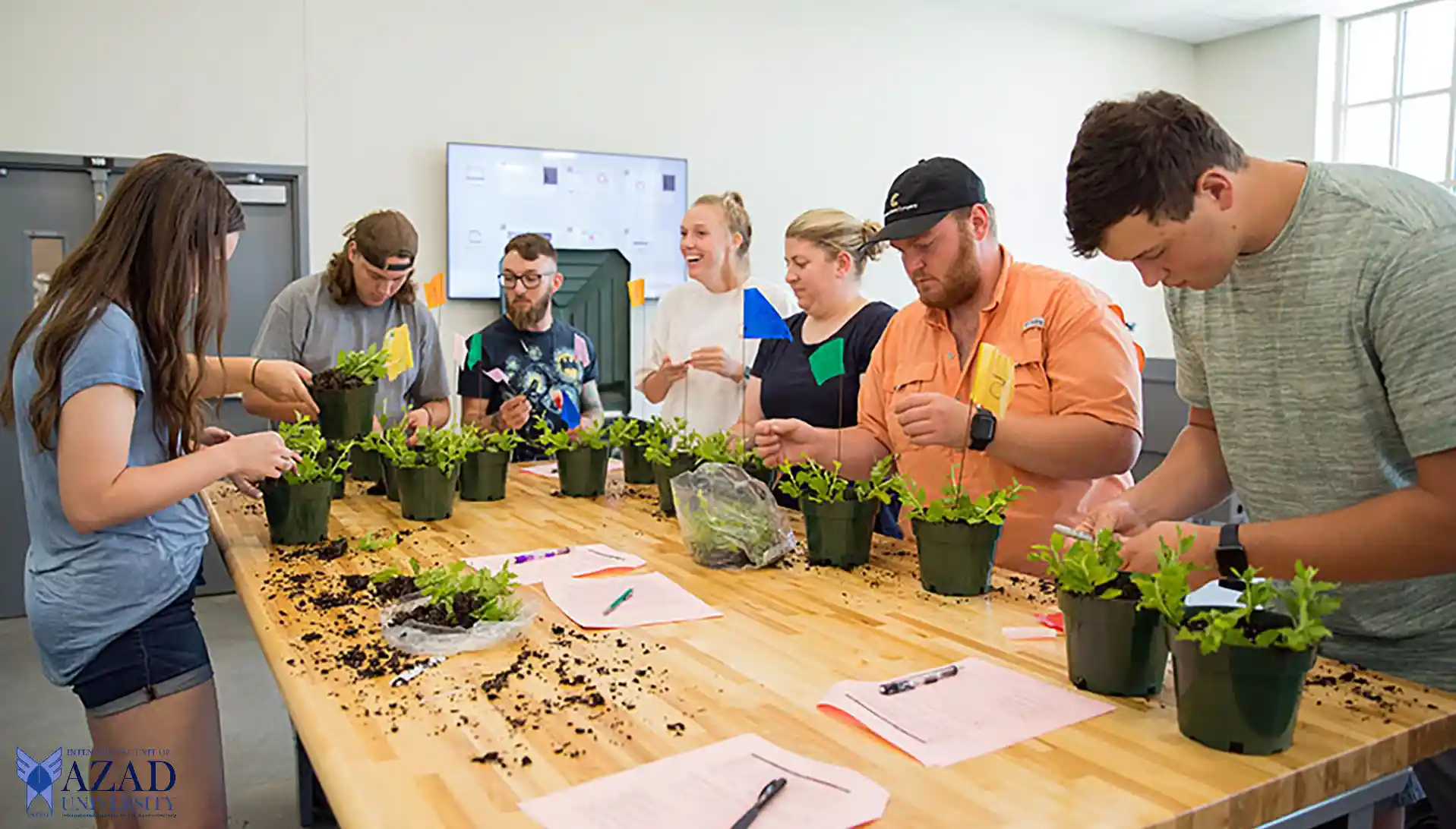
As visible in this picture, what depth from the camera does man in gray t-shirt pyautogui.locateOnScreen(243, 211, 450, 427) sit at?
2.86 m

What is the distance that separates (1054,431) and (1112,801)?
104 centimetres

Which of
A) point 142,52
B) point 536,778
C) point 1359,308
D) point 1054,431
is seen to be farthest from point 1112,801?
point 142,52

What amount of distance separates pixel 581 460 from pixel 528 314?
100 cm

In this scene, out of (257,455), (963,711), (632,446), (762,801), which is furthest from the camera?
(632,446)

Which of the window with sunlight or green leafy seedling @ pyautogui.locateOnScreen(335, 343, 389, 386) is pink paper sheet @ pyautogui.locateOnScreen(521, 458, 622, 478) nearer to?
green leafy seedling @ pyautogui.locateOnScreen(335, 343, 389, 386)

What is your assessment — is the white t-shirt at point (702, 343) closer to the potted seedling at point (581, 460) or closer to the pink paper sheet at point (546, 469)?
the pink paper sheet at point (546, 469)

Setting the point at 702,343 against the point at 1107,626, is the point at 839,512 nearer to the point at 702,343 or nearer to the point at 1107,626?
the point at 1107,626

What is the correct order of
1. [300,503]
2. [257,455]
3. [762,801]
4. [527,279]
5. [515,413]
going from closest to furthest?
[762,801] → [257,455] → [300,503] → [515,413] → [527,279]

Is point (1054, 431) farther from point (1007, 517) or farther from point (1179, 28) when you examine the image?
point (1179, 28)

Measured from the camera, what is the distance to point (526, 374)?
3.52 m

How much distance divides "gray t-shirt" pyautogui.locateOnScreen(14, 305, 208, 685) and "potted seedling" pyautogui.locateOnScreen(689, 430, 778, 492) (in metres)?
1.13

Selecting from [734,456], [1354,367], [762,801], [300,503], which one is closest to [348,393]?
[300,503]

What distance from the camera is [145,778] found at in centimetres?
175

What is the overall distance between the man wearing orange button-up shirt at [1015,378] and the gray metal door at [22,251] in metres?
4.16
